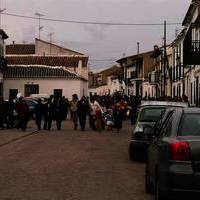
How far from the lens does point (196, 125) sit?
10.2 meters

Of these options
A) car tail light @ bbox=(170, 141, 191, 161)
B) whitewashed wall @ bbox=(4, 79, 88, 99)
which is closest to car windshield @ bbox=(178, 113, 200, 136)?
car tail light @ bbox=(170, 141, 191, 161)

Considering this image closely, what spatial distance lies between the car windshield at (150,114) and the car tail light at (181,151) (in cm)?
999

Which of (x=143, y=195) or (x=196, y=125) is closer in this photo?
(x=196, y=125)

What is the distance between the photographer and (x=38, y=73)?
77.5 metres

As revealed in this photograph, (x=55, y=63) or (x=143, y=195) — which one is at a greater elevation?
(x=55, y=63)

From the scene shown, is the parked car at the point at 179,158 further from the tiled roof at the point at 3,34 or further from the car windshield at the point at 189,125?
the tiled roof at the point at 3,34

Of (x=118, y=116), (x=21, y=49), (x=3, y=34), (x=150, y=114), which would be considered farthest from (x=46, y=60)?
(x=150, y=114)

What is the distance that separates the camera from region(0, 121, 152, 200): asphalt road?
39.5 ft

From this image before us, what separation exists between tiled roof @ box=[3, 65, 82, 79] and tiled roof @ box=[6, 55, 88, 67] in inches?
367

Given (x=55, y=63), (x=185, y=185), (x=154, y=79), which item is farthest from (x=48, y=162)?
(x=55, y=63)

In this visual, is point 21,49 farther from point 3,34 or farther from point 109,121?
point 109,121

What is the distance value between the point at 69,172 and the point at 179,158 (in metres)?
6.14

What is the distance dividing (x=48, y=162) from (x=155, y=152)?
6.87 metres

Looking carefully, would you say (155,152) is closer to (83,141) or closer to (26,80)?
(83,141)
